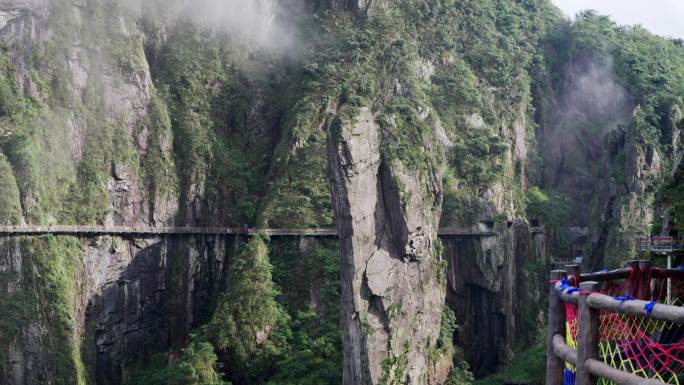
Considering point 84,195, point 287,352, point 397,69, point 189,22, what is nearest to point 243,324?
point 287,352

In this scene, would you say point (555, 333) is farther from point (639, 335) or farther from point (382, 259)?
point (382, 259)

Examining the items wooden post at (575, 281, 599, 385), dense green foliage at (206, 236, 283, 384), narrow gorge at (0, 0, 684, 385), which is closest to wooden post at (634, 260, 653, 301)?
wooden post at (575, 281, 599, 385)

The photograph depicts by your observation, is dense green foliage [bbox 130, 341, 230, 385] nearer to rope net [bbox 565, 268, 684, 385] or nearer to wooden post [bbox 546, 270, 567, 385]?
rope net [bbox 565, 268, 684, 385]

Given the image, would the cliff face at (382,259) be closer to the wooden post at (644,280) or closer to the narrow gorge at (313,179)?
the narrow gorge at (313,179)

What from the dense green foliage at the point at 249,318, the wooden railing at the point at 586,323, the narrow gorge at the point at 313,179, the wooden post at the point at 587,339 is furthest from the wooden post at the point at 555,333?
the dense green foliage at the point at 249,318

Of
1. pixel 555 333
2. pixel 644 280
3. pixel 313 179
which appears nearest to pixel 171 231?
pixel 313 179
